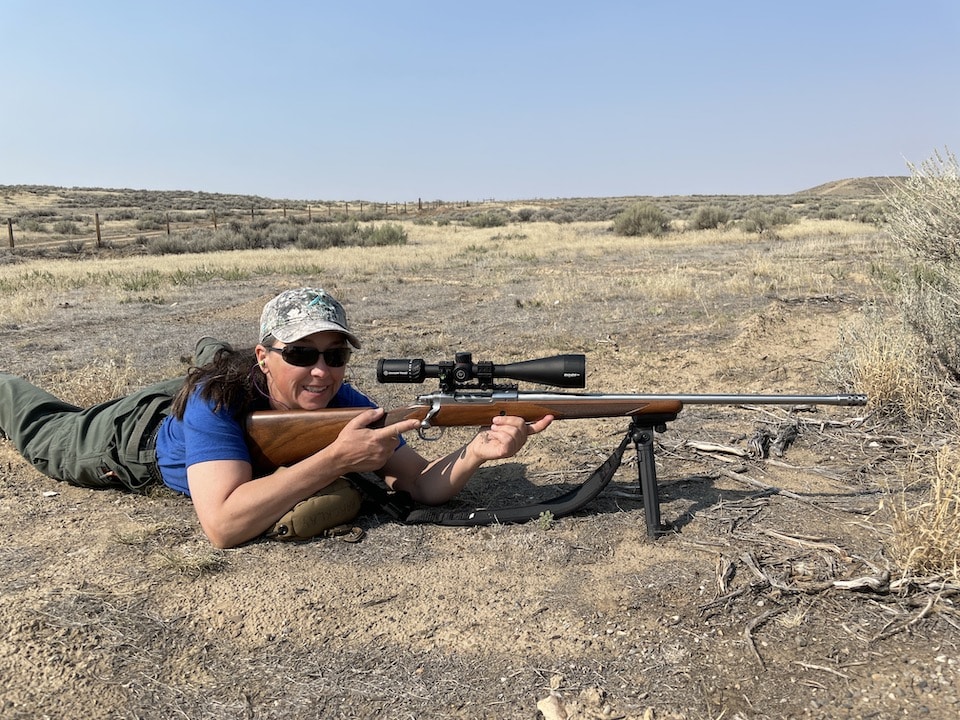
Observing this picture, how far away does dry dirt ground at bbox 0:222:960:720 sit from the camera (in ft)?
8.13

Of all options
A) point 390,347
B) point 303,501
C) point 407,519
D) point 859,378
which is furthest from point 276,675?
point 390,347

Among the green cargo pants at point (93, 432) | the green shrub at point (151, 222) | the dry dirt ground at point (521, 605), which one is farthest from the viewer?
the green shrub at point (151, 222)

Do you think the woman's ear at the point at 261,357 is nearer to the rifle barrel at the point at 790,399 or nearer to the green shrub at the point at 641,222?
the rifle barrel at the point at 790,399

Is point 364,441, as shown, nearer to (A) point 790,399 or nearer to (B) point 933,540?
(A) point 790,399

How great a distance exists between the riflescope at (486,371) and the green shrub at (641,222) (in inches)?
1007

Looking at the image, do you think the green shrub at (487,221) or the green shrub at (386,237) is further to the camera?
Answer: the green shrub at (487,221)

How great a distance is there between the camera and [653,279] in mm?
13484

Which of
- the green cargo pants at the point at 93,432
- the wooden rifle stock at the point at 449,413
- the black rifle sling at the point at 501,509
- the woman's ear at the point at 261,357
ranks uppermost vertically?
the woman's ear at the point at 261,357

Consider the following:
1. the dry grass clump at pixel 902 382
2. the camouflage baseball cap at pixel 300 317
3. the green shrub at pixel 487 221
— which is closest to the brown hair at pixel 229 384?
the camouflage baseball cap at pixel 300 317

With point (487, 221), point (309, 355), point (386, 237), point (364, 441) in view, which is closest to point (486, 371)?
point (364, 441)

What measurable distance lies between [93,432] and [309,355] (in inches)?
69.0

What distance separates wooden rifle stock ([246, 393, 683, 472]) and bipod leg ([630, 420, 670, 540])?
0.41ft

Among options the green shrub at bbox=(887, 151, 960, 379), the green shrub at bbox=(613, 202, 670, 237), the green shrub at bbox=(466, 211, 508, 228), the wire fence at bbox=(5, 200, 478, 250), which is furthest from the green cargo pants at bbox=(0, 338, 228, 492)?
the green shrub at bbox=(466, 211, 508, 228)

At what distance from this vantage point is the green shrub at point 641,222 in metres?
28.0
